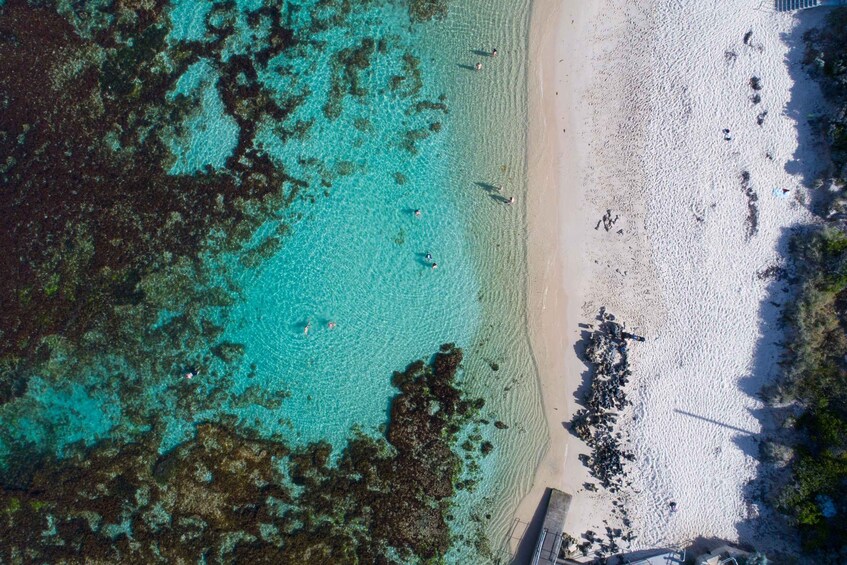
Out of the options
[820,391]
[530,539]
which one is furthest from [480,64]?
→ [530,539]

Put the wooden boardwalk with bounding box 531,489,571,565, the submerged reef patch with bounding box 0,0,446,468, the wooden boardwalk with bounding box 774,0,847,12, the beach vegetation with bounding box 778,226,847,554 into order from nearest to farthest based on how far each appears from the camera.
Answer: the beach vegetation with bounding box 778,226,847,554 < the wooden boardwalk with bounding box 774,0,847,12 < the wooden boardwalk with bounding box 531,489,571,565 < the submerged reef patch with bounding box 0,0,446,468

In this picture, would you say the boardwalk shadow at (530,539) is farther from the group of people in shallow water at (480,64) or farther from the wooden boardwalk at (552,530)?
the group of people in shallow water at (480,64)

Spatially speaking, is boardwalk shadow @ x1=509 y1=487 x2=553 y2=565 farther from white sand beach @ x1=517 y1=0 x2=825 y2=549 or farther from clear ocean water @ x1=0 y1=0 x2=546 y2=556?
clear ocean water @ x1=0 y1=0 x2=546 y2=556

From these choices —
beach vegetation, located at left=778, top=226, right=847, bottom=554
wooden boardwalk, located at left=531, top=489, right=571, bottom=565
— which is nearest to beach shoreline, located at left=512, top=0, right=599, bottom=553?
wooden boardwalk, located at left=531, top=489, right=571, bottom=565

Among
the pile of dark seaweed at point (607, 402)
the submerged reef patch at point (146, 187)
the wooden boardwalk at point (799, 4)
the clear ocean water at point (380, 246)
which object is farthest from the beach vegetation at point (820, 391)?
the submerged reef patch at point (146, 187)

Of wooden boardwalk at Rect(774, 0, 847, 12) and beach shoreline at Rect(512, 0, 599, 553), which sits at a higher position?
wooden boardwalk at Rect(774, 0, 847, 12)

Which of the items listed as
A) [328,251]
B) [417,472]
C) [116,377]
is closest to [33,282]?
[116,377]

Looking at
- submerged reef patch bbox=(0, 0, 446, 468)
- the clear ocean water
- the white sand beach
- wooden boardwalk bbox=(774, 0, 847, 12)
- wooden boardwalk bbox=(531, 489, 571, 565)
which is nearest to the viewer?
wooden boardwalk bbox=(774, 0, 847, 12)

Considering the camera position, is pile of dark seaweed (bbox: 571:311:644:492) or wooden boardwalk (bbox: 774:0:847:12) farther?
pile of dark seaweed (bbox: 571:311:644:492)
